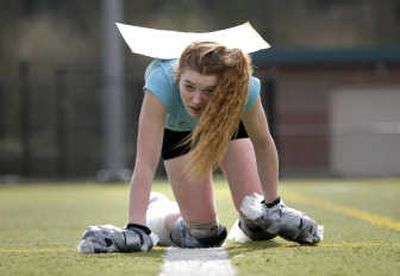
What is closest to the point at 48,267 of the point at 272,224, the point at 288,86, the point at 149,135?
the point at 149,135

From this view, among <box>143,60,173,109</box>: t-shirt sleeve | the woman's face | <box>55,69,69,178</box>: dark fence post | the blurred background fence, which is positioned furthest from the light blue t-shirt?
<box>55,69,69,178</box>: dark fence post

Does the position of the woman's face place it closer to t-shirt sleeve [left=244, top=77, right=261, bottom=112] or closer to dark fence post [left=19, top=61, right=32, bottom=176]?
t-shirt sleeve [left=244, top=77, right=261, bottom=112]

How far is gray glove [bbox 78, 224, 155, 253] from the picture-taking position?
3668 millimetres

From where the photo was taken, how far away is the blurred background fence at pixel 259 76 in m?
18.7

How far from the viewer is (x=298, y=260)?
3.42 meters

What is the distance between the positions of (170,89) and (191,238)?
702 mm

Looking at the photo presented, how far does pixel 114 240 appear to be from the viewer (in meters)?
3.67

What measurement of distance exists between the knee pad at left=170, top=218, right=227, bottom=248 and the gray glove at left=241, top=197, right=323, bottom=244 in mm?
199

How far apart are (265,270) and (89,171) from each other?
1579cm

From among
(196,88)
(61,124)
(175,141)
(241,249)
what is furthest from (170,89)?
(61,124)

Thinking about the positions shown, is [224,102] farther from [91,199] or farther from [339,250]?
[91,199]

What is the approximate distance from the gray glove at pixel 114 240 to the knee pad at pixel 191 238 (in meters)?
0.41
